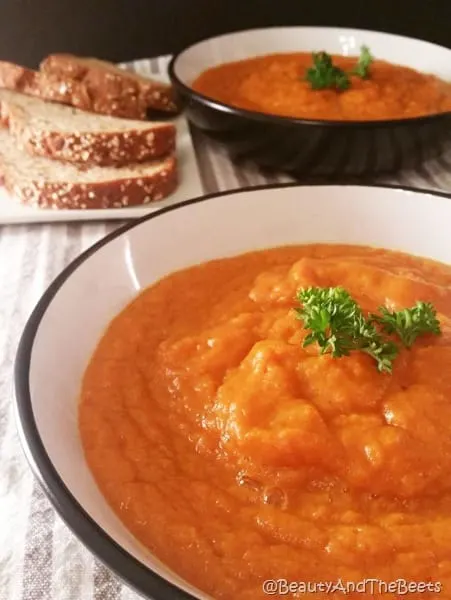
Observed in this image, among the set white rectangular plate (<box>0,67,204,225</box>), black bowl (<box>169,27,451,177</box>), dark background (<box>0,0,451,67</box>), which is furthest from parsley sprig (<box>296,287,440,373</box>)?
dark background (<box>0,0,451,67</box>)

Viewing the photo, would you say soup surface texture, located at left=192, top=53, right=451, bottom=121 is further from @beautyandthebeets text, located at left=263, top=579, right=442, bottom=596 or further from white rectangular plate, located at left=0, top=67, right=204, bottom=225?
@beautyandthebeets text, located at left=263, top=579, right=442, bottom=596

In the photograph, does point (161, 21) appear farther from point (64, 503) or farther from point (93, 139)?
point (64, 503)

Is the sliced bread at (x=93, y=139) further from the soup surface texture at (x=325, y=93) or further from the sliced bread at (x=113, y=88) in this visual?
the soup surface texture at (x=325, y=93)

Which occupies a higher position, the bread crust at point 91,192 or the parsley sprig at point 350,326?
the parsley sprig at point 350,326

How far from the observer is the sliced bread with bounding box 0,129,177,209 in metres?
2.28

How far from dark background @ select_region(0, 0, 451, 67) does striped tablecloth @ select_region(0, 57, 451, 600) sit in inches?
43.8

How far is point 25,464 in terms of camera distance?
148 centimetres

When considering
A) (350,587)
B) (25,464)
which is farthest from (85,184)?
(350,587)

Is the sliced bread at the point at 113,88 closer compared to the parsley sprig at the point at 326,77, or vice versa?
the parsley sprig at the point at 326,77

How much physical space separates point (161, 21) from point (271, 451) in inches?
101

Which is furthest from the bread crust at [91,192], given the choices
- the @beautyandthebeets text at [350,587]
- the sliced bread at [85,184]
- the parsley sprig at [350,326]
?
the @beautyandthebeets text at [350,587]

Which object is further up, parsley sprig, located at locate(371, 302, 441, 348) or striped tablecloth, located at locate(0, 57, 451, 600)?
parsley sprig, located at locate(371, 302, 441, 348)

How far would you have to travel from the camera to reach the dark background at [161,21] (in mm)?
3264

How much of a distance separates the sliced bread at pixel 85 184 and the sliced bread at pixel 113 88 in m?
0.43
